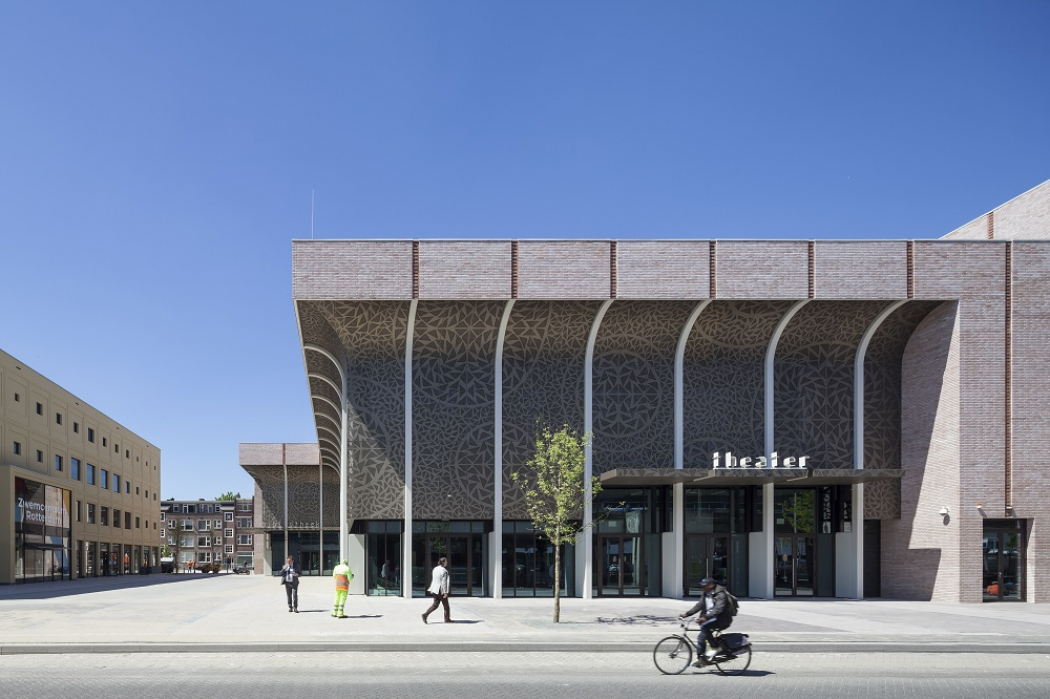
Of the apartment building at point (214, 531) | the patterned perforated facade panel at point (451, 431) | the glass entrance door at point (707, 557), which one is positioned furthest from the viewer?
the apartment building at point (214, 531)

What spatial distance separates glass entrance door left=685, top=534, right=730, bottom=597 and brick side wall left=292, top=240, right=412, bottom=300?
1330 centimetres

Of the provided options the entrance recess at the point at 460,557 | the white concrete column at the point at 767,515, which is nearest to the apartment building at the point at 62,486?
the entrance recess at the point at 460,557

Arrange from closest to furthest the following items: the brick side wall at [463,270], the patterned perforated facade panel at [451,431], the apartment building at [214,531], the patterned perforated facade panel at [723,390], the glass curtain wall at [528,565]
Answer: the brick side wall at [463,270] → the patterned perforated facade panel at [451,431] → the patterned perforated facade panel at [723,390] → the glass curtain wall at [528,565] → the apartment building at [214,531]

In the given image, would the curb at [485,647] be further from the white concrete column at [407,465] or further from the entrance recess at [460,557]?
the entrance recess at [460,557]

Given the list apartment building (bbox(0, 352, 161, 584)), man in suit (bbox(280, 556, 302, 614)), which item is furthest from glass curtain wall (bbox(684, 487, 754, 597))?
apartment building (bbox(0, 352, 161, 584))

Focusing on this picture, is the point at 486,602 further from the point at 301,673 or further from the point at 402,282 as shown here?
the point at 301,673

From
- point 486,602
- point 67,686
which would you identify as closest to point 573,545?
point 486,602

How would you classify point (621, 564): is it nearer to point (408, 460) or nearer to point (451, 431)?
point (451, 431)

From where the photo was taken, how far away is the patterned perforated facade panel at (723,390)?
31.4 metres

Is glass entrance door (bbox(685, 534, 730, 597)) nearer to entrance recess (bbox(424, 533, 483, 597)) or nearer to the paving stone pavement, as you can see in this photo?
the paving stone pavement

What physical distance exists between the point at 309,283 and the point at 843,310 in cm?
1789

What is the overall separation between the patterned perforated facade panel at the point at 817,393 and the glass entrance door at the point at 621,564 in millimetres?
6212

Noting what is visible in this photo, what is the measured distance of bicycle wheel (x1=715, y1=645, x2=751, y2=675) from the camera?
1472 centimetres

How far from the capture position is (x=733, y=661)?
1570cm
